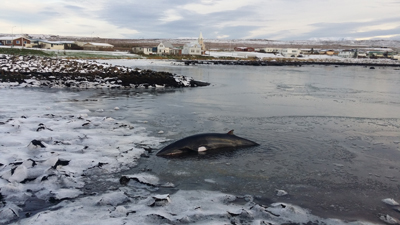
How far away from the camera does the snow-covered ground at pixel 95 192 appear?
4.93m

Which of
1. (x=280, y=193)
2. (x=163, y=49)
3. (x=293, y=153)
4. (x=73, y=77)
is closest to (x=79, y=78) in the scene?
(x=73, y=77)

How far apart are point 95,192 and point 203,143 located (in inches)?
133

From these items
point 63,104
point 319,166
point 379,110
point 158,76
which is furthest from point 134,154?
point 158,76

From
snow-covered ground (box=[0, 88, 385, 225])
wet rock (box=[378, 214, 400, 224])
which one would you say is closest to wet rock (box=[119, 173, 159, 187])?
snow-covered ground (box=[0, 88, 385, 225])

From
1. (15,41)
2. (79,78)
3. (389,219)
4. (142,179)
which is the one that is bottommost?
(389,219)

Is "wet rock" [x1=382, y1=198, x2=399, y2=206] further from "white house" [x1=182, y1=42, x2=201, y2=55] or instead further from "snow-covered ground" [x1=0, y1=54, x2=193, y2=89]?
"white house" [x1=182, y1=42, x2=201, y2=55]

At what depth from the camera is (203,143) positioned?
27.7 ft

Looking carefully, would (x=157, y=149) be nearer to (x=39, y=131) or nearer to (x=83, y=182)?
(x=83, y=182)

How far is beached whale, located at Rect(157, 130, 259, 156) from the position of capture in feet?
26.7

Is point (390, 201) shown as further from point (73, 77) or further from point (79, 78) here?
point (73, 77)

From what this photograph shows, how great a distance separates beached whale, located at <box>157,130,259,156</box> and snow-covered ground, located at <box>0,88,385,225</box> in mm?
701

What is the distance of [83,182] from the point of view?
625 centimetres

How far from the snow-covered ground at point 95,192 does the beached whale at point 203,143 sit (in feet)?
2.30

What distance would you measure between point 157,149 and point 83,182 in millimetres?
2500
